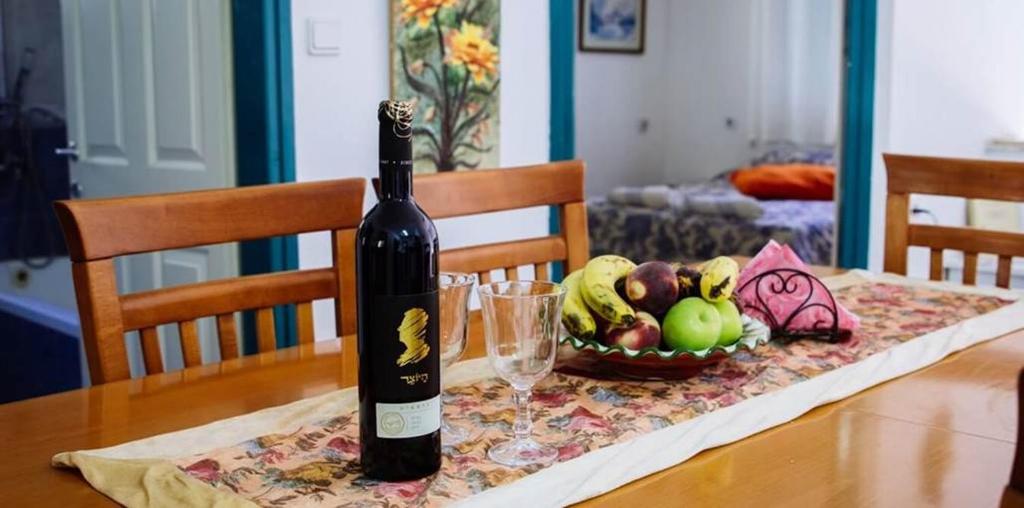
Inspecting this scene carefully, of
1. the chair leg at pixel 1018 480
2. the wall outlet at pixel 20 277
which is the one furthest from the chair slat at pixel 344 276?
the wall outlet at pixel 20 277

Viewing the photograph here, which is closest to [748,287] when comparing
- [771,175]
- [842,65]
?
[842,65]

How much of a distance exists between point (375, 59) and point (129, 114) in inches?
30.9

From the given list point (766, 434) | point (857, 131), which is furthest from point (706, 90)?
point (766, 434)

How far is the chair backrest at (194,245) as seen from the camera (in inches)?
53.6

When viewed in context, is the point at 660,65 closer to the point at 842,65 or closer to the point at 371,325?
the point at 842,65

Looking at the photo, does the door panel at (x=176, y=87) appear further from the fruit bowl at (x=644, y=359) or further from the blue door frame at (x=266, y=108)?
the fruit bowl at (x=644, y=359)

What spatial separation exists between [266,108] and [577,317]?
150 cm

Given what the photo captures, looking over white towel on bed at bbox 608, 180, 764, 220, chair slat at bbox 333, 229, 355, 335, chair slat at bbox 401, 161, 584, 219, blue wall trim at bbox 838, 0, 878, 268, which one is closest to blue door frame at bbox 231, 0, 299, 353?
chair slat at bbox 401, 161, 584, 219

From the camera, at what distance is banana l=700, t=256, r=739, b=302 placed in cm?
134

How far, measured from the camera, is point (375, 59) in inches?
112

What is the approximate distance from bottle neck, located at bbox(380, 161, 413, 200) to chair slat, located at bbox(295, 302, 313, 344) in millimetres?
694

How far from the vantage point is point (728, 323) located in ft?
4.37

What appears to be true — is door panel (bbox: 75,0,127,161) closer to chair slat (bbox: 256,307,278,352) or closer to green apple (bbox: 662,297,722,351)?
chair slat (bbox: 256,307,278,352)

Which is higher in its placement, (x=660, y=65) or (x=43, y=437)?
(x=660, y=65)
